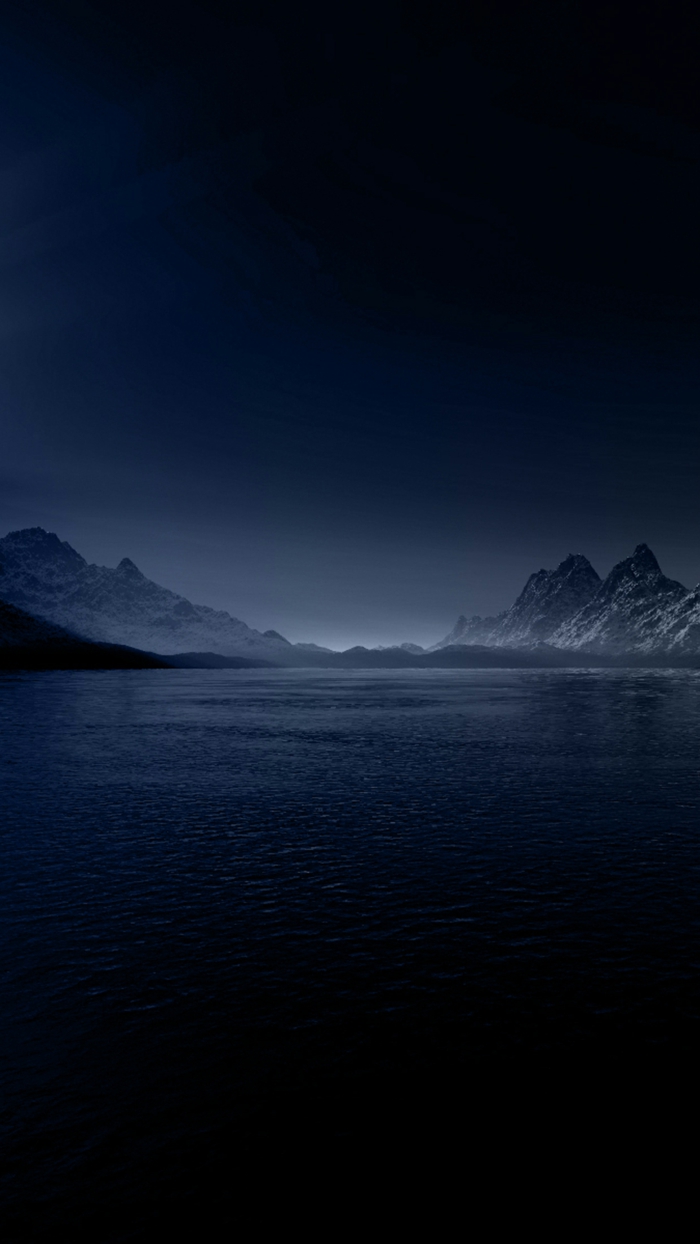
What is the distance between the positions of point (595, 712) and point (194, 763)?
293 feet

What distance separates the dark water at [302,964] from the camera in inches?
566

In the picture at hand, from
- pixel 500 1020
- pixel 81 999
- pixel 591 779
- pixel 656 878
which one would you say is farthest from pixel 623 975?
pixel 591 779

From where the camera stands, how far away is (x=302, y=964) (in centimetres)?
2189

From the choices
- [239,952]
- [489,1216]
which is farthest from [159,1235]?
[239,952]

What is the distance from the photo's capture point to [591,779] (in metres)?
54.9

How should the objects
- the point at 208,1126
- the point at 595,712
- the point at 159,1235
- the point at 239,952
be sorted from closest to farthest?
the point at 159,1235, the point at 208,1126, the point at 239,952, the point at 595,712

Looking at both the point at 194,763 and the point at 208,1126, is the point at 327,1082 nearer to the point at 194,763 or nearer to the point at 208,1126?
the point at 208,1126

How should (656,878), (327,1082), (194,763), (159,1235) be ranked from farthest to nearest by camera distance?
(194,763) → (656,878) → (327,1082) → (159,1235)

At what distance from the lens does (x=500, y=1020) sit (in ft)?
60.3

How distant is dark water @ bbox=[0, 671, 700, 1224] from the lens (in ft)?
47.2

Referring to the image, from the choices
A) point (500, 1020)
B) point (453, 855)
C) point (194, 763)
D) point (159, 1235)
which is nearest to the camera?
point (159, 1235)

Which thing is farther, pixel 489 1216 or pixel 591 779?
pixel 591 779

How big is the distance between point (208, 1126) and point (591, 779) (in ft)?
154

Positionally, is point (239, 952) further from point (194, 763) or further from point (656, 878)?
point (194, 763)
